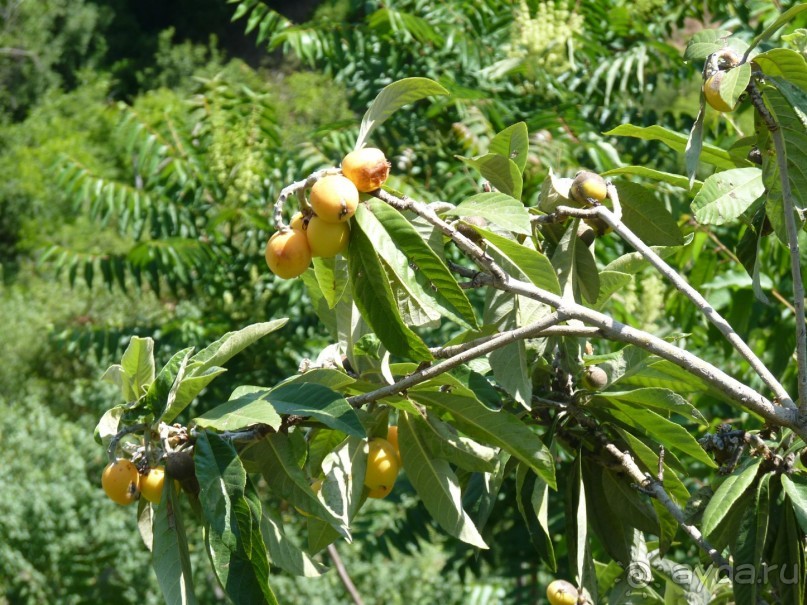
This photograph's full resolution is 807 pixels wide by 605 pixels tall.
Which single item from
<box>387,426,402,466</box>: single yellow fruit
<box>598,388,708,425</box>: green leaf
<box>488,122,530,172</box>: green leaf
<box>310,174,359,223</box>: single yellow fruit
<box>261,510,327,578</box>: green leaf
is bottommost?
<box>261,510,327,578</box>: green leaf

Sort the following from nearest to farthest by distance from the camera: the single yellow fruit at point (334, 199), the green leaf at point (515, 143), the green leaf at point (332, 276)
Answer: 1. the single yellow fruit at point (334, 199)
2. the green leaf at point (332, 276)
3. the green leaf at point (515, 143)

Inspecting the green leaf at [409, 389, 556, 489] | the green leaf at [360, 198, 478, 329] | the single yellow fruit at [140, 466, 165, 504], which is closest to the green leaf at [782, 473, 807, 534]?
the green leaf at [409, 389, 556, 489]

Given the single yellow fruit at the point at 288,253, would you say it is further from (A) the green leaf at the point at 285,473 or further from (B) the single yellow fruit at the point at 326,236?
(A) the green leaf at the point at 285,473

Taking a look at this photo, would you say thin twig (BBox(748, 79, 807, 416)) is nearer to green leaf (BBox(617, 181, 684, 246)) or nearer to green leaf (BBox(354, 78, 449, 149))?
green leaf (BBox(617, 181, 684, 246))

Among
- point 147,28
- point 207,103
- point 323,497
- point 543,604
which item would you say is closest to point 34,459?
point 207,103

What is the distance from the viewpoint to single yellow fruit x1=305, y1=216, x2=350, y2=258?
0.73m

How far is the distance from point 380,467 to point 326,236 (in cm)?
27

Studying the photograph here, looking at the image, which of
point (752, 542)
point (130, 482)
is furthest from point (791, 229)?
point (130, 482)

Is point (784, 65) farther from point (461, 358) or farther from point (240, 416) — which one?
point (240, 416)

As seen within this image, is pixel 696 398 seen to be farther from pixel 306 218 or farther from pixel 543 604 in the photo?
pixel 306 218

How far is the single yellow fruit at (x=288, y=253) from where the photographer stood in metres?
0.73

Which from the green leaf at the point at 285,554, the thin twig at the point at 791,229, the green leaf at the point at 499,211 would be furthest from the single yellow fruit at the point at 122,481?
the thin twig at the point at 791,229

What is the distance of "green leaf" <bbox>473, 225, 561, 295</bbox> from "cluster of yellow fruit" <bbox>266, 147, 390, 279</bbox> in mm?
107

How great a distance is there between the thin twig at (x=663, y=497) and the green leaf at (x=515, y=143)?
0.29 m
